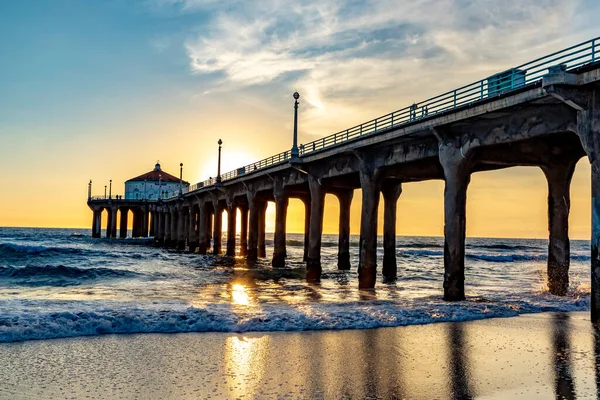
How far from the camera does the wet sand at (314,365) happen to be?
756 cm

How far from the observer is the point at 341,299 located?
1992 centimetres

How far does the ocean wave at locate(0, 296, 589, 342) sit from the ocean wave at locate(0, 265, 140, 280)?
16.6m

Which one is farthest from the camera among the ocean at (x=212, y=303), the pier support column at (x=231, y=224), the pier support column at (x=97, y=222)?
the pier support column at (x=97, y=222)

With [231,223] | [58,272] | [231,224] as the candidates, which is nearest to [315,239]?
[58,272]

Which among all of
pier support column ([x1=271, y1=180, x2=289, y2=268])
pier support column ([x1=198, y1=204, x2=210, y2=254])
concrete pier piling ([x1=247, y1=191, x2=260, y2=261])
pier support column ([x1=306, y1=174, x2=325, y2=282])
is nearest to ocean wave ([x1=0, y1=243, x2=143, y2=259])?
pier support column ([x1=198, y1=204, x2=210, y2=254])

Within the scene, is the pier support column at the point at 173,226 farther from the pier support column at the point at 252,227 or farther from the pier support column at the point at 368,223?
the pier support column at the point at 368,223

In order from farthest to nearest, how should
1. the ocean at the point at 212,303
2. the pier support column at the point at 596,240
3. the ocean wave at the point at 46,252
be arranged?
the ocean wave at the point at 46,252 < the pier support column at the point at 596,240 < the ocean at the point at 212,303

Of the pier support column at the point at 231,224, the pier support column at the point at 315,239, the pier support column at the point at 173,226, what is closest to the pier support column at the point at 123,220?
the pier support column at the point at 173,226

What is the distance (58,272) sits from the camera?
3142cm

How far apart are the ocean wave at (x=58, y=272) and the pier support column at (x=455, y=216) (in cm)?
2037

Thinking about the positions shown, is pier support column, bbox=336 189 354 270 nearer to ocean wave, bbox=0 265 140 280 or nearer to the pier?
the pier

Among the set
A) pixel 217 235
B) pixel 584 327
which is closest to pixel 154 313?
pixel 584 327

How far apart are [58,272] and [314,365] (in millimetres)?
26775

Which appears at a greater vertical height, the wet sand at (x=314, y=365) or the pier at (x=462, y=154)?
the pier at (x=462, y=154)
